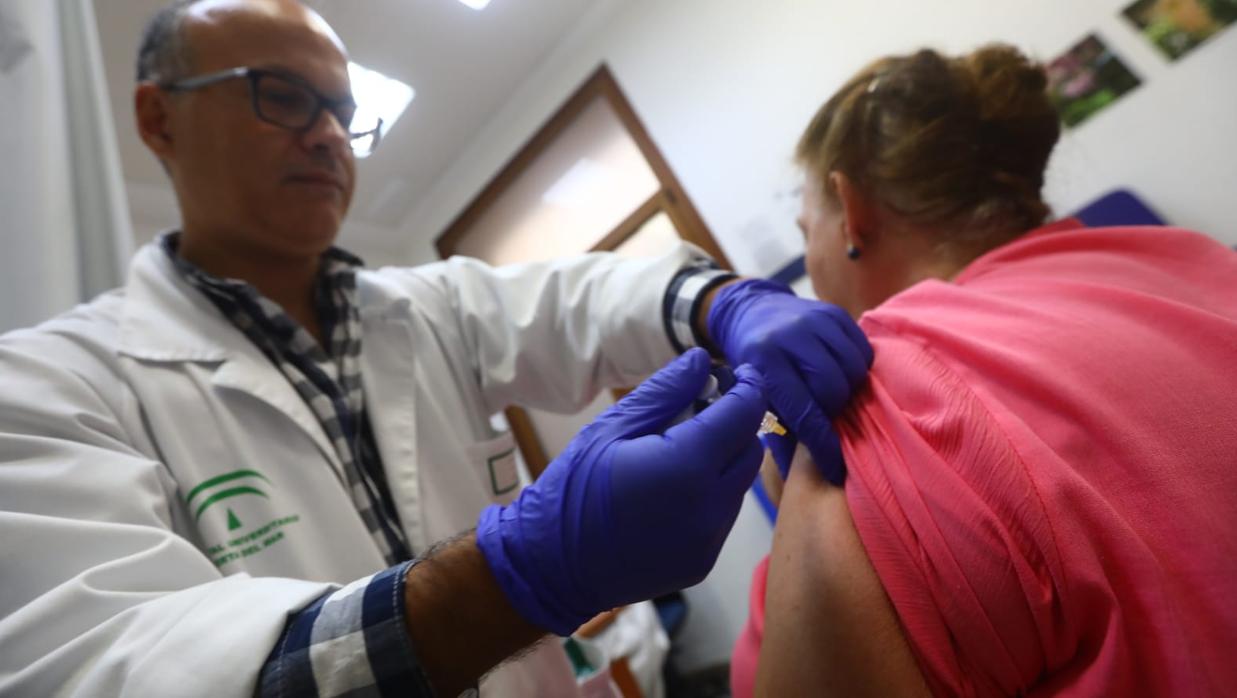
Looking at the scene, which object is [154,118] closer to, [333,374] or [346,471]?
[333,374]

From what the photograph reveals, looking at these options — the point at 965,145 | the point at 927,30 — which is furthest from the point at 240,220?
the point at 927,30

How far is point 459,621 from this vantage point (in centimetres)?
41

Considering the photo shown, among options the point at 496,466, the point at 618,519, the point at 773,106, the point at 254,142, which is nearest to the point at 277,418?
the point at 496,466

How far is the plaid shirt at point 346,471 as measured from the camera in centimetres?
38

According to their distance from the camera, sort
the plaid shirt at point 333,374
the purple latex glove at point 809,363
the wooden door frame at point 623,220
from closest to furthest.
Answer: the purple latex glove at point 809,363
the plaid shirt at point 333,374
the wooden door frame at point 623,220

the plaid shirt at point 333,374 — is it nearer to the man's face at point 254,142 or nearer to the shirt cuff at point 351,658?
the man's face at point 254,142

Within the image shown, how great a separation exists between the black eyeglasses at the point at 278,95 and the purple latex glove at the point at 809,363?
799mm

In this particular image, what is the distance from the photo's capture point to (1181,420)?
0.45 metres

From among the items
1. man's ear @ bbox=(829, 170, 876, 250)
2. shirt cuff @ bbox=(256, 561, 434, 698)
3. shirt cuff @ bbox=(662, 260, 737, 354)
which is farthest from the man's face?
man's ear @ bbox=(829, 170, 876, 250)

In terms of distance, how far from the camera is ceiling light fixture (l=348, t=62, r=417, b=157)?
1.00 metres

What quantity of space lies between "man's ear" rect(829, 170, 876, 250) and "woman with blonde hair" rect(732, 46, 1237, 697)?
0.19 metres

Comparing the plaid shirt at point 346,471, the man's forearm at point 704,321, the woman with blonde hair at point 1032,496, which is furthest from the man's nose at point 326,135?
the woman with blonde hair at point 1032,496

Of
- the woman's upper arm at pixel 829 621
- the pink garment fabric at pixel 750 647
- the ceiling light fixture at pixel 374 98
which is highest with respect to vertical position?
the ceiling light fixture at pixel 374 98

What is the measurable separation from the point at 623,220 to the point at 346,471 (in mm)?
1666
